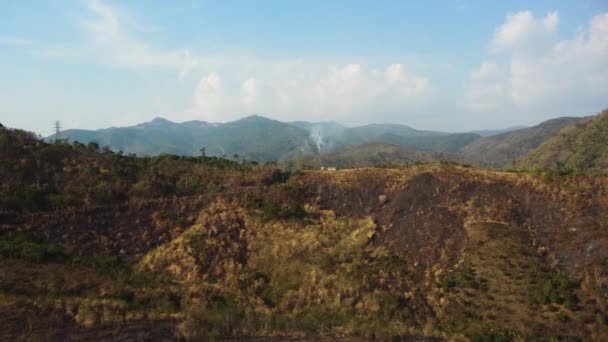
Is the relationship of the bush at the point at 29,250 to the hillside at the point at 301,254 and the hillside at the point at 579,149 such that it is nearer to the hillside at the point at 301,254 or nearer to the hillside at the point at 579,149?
the hillside at the point at 301,254

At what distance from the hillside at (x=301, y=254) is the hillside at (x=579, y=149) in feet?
212

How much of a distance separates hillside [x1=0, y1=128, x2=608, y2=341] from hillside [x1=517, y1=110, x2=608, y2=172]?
64706 mm

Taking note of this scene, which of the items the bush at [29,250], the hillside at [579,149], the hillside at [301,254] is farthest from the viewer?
the hillside at [579,149]

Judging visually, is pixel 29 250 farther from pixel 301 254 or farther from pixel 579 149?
pixel 579 149

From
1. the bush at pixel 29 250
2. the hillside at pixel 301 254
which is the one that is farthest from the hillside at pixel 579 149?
the bush at pixel 29 250

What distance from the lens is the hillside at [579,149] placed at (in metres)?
93.4

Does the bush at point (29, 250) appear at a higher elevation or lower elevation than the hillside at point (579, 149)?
lower

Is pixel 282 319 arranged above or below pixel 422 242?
below

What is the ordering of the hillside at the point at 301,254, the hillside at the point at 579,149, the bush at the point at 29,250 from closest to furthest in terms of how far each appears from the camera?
the hillside at the point at 301,254
the bush at the point at 29,250
the hillside at the point at 579,149

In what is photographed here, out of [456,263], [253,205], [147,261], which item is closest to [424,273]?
[456,263]

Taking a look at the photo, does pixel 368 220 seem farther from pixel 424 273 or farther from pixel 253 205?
pixel 253 205

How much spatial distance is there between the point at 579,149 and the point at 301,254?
9965cm

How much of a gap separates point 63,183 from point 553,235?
38.3 m

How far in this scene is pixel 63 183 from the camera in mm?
37844
